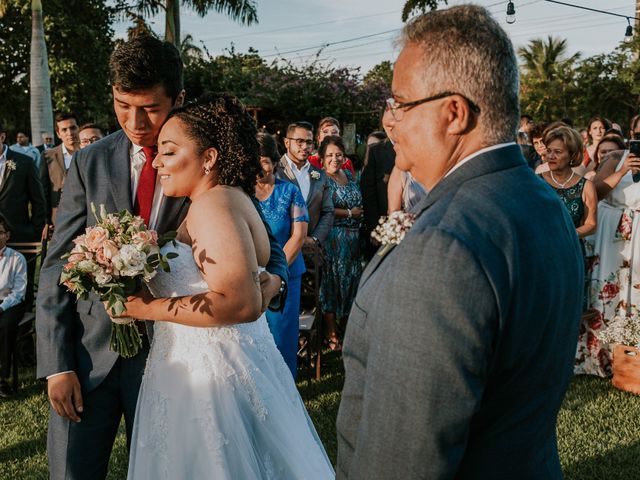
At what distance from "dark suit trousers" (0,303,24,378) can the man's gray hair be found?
19.1ft

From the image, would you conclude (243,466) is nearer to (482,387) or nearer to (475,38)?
(482,387)

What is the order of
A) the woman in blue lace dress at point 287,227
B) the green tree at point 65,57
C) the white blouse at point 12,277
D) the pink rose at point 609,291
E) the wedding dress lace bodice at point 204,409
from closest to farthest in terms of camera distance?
the wedding dress lace bodice at point 204,409 → the woman in blue lace dress at point 287,227 → the white blouse at point 12,277 → the pink rose at point 609,291 → the green tree at point 65,57

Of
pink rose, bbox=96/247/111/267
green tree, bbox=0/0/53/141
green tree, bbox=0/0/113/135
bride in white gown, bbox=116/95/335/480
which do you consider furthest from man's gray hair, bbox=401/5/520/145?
green tree, bbox=0/0/113/135

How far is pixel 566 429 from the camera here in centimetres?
514

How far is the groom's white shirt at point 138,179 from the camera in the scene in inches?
108

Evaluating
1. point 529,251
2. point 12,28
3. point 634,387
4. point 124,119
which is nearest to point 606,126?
point 634,387

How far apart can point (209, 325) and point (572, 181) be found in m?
5.16

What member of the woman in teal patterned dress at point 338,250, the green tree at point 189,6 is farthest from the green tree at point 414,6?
the woman in teal patterned dress at point 338,250

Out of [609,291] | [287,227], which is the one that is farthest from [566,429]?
[287,227]

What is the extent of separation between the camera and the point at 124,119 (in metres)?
2.69

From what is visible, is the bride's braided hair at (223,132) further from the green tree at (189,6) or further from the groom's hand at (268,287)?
the green tree at (189,6)

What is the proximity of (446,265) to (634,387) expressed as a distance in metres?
5.70

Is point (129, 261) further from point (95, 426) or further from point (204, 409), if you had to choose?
point (95, 426)

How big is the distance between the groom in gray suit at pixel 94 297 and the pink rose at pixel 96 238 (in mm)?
254
